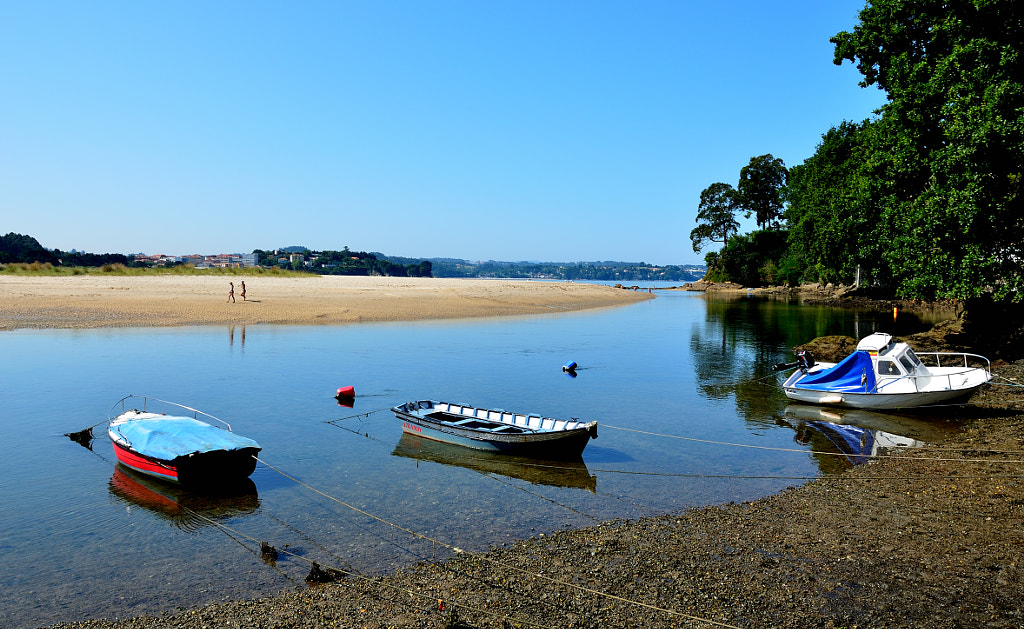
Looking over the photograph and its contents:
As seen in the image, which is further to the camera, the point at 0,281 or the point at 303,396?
the point at 0,281

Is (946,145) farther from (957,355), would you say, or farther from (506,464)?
(506,464)

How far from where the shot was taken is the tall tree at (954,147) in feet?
76.3

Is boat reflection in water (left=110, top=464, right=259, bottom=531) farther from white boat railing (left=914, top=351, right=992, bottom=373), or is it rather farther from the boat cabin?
white boat railing (left=914, top=351, right=992, bottom=373)

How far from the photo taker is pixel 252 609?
8906 mm

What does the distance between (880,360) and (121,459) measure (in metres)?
23.7

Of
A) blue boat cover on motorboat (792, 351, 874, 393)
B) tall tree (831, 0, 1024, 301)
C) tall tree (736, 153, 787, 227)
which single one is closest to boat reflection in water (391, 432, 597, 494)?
blue boat cover on motorboat (792, 351, 874, 393)

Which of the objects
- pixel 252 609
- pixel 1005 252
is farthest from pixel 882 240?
pixel 252 609

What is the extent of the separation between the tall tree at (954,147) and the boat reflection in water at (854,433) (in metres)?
8.11

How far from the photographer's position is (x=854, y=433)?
19812 mm

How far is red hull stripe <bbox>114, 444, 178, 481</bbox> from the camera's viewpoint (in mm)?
14219

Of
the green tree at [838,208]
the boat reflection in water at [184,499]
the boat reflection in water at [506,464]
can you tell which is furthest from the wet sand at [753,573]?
the green tree at [838,208]

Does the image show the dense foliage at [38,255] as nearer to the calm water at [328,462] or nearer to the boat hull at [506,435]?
the calm water at [328,462]

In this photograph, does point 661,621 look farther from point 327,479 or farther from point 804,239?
point 804,239

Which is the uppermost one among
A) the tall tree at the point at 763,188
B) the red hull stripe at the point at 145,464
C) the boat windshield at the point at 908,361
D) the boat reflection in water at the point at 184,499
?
the tall tree at the point at 763,188
